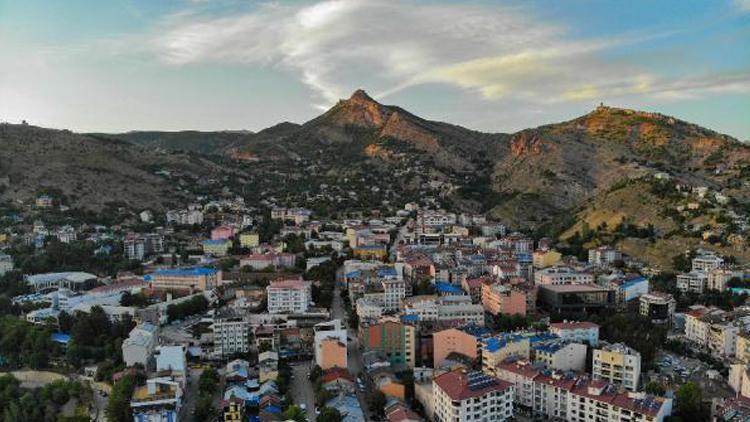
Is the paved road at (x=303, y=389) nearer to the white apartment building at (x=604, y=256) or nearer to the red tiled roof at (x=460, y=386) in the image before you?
the red tiled roof at (x=460, y=386)

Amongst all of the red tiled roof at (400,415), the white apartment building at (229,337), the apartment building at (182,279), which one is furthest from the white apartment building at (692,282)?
the apartment building at (182,279)

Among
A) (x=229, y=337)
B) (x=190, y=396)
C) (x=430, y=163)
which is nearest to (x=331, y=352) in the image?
(x=190, y=396)

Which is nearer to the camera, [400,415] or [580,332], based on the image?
[400,415]

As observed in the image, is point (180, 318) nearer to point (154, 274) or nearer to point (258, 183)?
point (154, 274)

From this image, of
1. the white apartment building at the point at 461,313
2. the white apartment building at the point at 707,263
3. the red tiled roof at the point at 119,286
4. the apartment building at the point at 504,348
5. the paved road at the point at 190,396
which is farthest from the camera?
the white apartment building at the point at 707,263

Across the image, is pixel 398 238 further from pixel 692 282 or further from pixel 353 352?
pixel 353 352

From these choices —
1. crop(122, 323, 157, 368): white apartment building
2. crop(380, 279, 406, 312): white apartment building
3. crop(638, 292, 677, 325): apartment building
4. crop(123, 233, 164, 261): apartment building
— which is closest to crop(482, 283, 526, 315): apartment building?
crop(380, 279, 406, 312): white apartment building

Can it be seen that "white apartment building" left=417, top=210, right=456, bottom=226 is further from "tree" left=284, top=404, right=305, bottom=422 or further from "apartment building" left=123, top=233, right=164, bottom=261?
"tree" left=284, top=404, right=305, bottom=422
